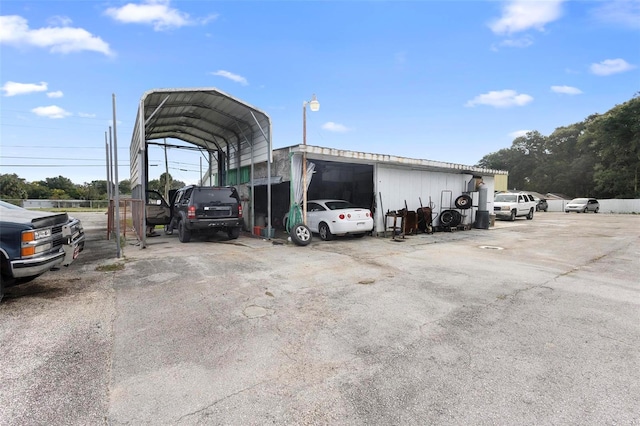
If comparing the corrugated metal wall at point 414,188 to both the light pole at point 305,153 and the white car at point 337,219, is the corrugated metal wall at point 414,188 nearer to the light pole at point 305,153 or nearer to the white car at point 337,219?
the white car at point 337,219

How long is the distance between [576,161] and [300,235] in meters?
48.6

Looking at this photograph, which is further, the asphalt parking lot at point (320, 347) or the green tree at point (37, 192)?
the green tree at point (37, 192)

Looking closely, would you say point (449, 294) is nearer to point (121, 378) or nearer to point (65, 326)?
point (121, 378)

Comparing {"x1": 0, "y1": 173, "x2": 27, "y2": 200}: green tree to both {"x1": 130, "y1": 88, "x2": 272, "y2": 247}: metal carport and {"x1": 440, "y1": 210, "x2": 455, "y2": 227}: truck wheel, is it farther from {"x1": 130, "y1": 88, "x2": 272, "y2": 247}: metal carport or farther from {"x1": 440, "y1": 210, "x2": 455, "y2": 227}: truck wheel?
{"x1": 440, "y1": 210, "x2": 455, "y2": 227}: truck wheel

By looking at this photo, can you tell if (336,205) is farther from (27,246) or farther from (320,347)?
(27,246)

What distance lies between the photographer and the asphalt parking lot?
231cm

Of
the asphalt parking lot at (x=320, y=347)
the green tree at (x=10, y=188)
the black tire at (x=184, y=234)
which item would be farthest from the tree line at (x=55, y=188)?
the asphalt parking lot at (x=320, y=347)

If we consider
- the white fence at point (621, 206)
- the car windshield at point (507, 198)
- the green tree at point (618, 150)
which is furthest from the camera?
the green tree at point (618, 150)

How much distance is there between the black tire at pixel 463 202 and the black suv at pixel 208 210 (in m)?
10.0

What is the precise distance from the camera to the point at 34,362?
290cm

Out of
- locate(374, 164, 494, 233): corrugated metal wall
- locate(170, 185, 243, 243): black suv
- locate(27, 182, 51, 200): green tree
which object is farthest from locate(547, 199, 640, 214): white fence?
locate(27, 182, 51, 200): green tree

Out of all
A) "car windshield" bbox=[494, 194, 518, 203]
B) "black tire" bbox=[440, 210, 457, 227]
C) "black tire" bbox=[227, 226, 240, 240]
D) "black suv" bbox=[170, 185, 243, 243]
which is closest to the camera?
"black suv" bbox=[170, 185, 243, 243]

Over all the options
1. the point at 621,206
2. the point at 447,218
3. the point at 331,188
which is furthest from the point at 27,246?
the point at 621,206

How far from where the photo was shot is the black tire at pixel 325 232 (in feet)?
35.2
